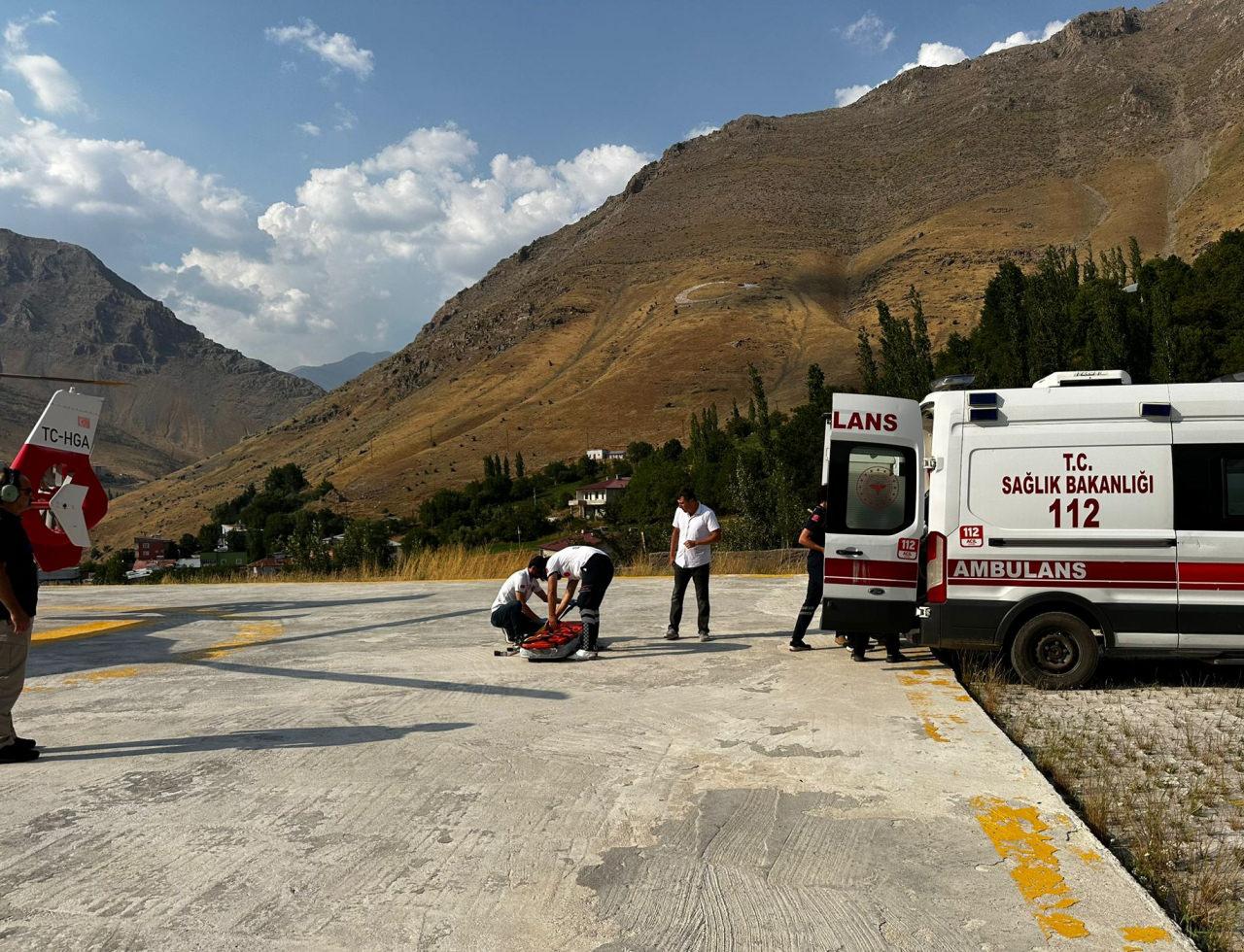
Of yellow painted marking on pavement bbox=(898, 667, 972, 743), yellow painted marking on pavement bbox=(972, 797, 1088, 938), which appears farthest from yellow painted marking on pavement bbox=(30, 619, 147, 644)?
yellow painted marking on pavement bbox=(972, 797, 1088, 938)

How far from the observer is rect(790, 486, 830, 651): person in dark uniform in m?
9.80

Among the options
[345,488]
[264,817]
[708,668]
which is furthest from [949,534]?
[345,488]

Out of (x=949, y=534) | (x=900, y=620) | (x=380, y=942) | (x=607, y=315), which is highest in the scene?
(x=607, y=315)

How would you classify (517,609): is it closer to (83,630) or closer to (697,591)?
(697,591)

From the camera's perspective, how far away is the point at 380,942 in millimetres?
3545

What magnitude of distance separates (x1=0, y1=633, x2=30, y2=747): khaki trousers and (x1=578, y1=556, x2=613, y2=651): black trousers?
5.18 m

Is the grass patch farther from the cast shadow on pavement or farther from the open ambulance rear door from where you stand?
the cast shadow on pavement

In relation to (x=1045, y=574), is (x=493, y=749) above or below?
below

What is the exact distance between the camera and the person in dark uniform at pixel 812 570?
9797 millimetres

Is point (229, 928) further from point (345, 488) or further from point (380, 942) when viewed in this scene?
point (345, 488)

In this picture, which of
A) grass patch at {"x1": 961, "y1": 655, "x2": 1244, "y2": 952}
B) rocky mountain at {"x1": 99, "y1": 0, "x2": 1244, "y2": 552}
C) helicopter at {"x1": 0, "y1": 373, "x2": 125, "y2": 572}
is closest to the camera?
grass patch at {"x1": 961, "y1": 655, "x2": 1244, "y2": 952}

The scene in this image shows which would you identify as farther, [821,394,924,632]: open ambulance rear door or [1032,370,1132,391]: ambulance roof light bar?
[821,394,924,632]: open ambulance rear door

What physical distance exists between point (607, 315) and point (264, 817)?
18214 centimetres

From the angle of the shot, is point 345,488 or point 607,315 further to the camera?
point 607,315
